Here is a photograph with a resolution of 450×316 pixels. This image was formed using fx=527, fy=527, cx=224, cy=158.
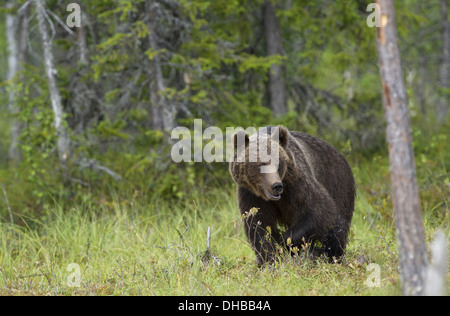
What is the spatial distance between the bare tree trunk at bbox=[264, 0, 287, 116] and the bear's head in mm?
5842

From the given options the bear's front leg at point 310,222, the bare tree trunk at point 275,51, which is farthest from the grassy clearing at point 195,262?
the bare tree trunk at point 275,51

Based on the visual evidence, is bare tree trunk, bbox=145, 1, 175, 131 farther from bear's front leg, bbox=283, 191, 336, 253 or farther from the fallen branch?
bear's front leg, bbox=283, 191, 336, 253

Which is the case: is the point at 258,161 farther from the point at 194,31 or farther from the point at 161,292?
the point at 194,31

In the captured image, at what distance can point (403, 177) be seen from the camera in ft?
11.4

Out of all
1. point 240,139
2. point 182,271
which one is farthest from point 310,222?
point 182,271

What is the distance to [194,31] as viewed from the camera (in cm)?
961

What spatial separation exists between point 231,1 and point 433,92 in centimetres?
1497

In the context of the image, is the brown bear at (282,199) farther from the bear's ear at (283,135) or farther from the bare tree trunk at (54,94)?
the bare tree trunk at (54,94)

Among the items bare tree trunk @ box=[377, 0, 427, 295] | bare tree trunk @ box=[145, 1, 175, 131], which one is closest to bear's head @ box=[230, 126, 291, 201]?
bare tree trunk @ box=[377, 0, 427, 295]

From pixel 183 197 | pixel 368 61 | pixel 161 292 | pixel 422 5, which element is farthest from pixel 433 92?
pixel 161 292

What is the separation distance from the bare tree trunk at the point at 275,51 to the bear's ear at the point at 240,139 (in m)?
5.88

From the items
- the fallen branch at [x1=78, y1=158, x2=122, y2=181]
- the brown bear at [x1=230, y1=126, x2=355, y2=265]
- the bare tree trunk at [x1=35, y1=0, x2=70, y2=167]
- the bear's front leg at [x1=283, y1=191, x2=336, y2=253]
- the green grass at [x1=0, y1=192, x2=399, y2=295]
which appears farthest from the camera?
the fallen branch at [x1=78, y1=158, x2=122, y2=181]

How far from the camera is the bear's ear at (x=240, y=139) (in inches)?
200

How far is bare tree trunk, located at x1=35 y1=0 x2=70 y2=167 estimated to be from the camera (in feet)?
29.3
